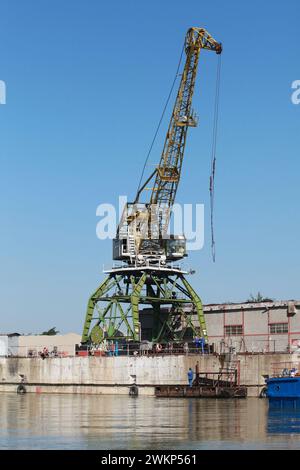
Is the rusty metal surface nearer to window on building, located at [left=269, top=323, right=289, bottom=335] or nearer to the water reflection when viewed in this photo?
the water reflection

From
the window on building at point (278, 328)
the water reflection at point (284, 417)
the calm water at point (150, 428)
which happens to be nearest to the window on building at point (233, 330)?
the window on building at point (278, 328)

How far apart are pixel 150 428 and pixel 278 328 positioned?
5588 cm

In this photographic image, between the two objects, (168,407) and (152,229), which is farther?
(152,229)

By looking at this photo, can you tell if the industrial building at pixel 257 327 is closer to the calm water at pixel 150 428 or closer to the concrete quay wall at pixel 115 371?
the concrete quay wall at pixel 115 371

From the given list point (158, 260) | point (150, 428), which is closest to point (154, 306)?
point (158, 260)

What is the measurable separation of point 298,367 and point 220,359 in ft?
25.6

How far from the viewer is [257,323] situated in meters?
98.0

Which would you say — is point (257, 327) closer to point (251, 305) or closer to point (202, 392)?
point (251, 305)

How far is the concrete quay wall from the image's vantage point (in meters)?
83.0

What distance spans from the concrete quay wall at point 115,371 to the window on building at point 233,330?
1527 cm

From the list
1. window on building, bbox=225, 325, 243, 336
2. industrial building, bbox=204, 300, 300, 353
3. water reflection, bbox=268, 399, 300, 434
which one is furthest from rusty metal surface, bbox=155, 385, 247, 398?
window on building, bbox=225, 325, 243, 336

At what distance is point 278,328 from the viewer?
95938mm
